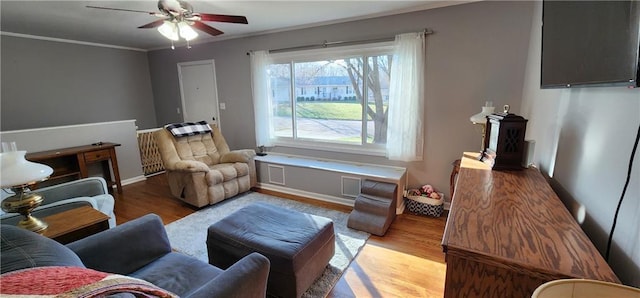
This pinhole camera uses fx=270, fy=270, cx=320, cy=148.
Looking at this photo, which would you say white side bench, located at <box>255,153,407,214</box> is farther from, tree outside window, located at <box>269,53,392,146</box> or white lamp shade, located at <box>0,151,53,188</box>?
white lamp shade, located at <box>0,151,53,188</box>

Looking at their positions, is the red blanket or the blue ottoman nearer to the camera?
the red blanket

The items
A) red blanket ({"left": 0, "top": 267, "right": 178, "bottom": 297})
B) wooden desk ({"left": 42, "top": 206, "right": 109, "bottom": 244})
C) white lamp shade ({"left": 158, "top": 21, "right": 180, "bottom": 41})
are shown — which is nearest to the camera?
red blanket ({"left": 0, "top": 267, "right": 178, "bottom": 297})

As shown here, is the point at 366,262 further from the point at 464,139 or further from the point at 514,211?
Answer: the point at 464,139

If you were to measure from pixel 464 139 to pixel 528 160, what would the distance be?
129 centimetres

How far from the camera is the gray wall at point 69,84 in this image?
3852 mm

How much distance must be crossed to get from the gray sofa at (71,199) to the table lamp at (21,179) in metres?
0.40

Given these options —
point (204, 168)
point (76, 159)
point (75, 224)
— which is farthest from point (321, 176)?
point (76, 159)

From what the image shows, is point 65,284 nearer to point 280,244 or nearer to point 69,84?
point 280,244

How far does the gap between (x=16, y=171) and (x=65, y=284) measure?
3.61ft

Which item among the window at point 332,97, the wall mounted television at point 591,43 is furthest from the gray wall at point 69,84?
the wall mounted television at point 591,43

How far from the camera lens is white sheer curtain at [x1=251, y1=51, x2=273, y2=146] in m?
3.88

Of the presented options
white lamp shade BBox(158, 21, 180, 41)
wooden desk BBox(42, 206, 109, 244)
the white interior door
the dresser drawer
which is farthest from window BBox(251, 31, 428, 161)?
wooden desk BBox(42, 206, 109, 244)

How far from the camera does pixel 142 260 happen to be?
1.53 metres

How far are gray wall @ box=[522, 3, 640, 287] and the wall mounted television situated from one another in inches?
3.2
